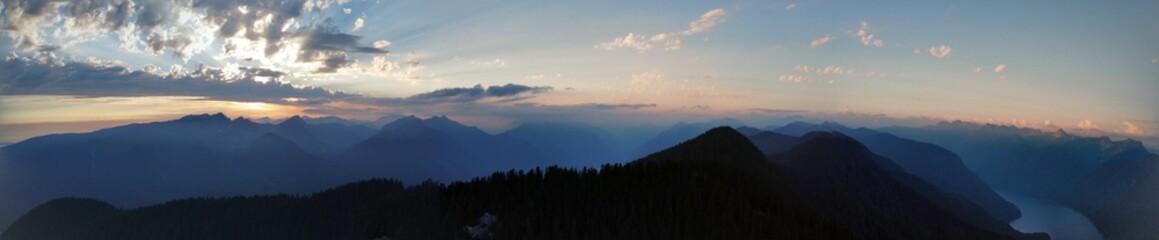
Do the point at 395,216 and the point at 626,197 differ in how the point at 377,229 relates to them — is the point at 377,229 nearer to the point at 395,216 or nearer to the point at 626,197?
the point at 395,216

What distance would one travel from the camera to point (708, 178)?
195 meters

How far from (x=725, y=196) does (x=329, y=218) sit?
462 ft

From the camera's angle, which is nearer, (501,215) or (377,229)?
(501,215)

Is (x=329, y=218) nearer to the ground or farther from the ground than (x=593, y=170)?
nearer to the ground

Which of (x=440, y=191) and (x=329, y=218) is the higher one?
(x=440, y=191)

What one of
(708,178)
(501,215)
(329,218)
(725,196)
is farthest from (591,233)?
(329,218)

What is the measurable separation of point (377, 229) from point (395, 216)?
32.1 feet

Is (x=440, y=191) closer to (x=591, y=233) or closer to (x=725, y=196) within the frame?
(x=591, y=233)

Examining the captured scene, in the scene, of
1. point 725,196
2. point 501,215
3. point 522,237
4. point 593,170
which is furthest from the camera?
point 593,170

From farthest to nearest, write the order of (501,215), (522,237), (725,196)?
(725,196) < (501,215) < (522,237)

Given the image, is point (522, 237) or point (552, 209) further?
Answer: point (552, 209)

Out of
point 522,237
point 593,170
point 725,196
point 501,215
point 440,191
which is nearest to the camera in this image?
point 522,237

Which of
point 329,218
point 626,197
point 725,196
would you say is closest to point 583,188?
point 626,197

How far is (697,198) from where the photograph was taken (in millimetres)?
170250
